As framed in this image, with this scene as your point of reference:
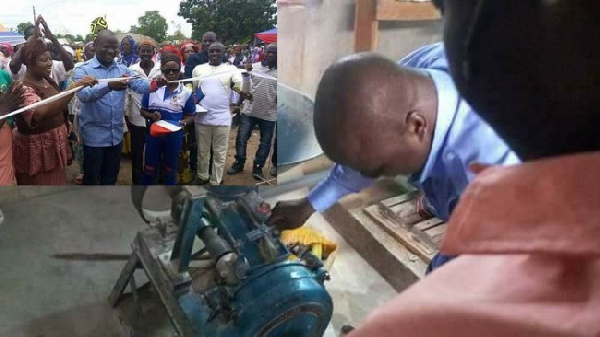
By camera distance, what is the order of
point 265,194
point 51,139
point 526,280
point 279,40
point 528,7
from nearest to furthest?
point 526,280, point 528,7, point 279,40, point 265,194, point 51,139

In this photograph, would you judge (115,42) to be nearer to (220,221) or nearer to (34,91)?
(34,91)

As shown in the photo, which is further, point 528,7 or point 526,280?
point 528,7

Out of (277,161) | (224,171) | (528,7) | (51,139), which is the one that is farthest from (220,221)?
(528,7)

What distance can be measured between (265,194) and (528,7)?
658 millimetres

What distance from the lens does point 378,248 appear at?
3.44 ft

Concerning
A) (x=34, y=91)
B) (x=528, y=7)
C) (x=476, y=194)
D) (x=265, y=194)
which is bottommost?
(x=265, y=194)

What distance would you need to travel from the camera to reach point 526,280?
1.14 feet

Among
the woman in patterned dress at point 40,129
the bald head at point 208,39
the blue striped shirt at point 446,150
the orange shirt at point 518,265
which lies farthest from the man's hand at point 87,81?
the orange shirt at point 518,265

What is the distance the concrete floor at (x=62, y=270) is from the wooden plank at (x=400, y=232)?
0.53 m

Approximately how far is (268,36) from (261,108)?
5.1 inches

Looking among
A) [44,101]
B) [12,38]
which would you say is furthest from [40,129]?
[12,38]

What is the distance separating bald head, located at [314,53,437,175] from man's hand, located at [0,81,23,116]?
2.19 ft

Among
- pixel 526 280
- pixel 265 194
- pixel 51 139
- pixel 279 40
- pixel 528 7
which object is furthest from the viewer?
pixel 51 139

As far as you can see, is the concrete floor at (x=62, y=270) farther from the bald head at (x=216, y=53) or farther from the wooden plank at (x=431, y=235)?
the wooden plank at (x=431, y=235)
